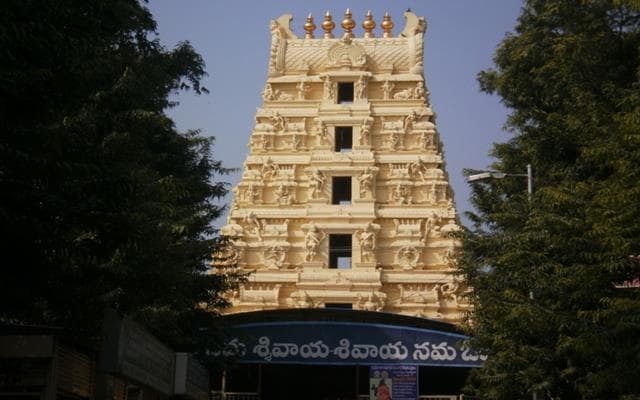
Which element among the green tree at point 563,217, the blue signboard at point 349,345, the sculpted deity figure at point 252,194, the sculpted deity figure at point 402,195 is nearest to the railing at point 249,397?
the blue signboard at point 349,345

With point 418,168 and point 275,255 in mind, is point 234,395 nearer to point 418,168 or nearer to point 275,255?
point 275,255

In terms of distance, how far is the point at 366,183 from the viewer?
39.8 meters

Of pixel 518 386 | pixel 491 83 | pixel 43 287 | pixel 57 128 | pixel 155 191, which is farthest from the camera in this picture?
pixel 491 83

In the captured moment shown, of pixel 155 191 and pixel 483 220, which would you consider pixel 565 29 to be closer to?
pixel 483 220

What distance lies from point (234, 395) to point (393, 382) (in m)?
4.91

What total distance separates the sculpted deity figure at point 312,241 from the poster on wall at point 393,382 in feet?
34.7

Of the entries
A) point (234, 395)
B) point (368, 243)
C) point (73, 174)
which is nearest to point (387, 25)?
point (368, 243)

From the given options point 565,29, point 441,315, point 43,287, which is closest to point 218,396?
point 441,315

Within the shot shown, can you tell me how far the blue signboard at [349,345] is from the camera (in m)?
28.9

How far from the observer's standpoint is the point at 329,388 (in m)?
33.1

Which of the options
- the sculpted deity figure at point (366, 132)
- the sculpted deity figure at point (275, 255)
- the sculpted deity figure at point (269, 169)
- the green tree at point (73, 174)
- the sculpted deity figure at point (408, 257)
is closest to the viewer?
the green tree at point (73, 174)

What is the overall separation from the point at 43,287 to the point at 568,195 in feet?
35.1

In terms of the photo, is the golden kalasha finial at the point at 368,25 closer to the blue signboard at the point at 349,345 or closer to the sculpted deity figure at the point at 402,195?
the sculpted deity figure at the point at 402,195

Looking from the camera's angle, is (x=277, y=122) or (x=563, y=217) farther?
(x=277, y=122)
